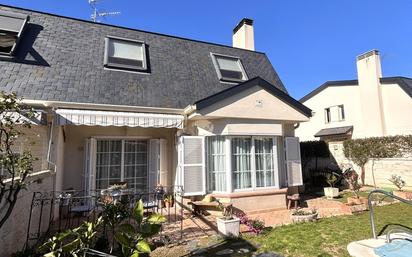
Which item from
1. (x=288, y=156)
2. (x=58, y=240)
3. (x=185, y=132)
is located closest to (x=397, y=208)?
(x=288, y=156)

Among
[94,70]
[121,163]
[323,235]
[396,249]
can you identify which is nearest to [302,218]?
[323,235]

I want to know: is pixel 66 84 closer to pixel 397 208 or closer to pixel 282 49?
pixel 397 208

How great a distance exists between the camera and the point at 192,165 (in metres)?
18.6

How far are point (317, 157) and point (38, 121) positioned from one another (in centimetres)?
3486

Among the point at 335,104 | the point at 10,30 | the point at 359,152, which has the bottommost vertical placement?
the point at 359,152

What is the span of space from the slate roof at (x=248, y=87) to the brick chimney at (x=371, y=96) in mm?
26594

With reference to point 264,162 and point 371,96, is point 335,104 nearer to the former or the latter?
point 371,96

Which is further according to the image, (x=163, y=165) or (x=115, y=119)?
(x=163, y=165)

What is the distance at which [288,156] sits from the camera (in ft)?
71.0

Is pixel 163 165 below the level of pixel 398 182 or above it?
above

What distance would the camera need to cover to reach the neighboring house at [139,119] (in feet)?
58.4

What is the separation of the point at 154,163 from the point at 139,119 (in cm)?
495

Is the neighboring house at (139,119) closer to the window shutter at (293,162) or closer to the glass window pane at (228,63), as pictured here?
the window shutter at (293,162)

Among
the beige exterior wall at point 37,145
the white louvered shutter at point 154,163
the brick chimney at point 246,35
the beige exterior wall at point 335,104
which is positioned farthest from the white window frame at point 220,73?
the beige exterior wall at point 335,104
